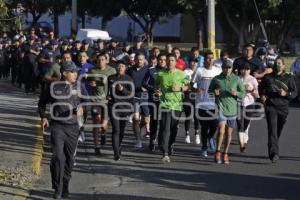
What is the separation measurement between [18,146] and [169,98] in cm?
295

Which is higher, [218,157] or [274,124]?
[274,124]

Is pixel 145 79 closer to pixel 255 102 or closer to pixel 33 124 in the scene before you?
pixel 255 102

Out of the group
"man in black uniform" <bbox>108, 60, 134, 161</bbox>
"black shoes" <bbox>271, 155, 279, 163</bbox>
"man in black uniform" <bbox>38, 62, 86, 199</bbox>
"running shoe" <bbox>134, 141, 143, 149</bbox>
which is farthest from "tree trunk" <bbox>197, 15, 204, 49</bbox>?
"man in black uniform" <bbox>38, 62, 86, 199</bbox>

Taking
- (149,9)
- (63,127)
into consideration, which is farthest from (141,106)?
(149,9)

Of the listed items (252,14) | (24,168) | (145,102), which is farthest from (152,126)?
(252,14)

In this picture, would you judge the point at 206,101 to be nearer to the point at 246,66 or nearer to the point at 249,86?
the point at 249,86

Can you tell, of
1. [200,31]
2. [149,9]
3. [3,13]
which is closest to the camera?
[3,13]

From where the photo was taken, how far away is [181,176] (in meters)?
10.5

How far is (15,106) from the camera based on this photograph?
19.2m

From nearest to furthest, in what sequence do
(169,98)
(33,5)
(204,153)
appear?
1. (169,98)
2. (204,153)
3. (33,5)

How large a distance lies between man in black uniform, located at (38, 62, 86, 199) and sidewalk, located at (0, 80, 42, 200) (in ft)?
1.74

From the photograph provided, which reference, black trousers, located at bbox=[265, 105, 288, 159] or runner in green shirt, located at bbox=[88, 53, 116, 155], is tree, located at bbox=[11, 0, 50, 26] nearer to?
runner in green shirt, located at bbox=[88, 53, 116, 155]

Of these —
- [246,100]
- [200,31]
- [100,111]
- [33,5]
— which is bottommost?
[100,111]

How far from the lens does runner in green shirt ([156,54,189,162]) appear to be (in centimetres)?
1184
